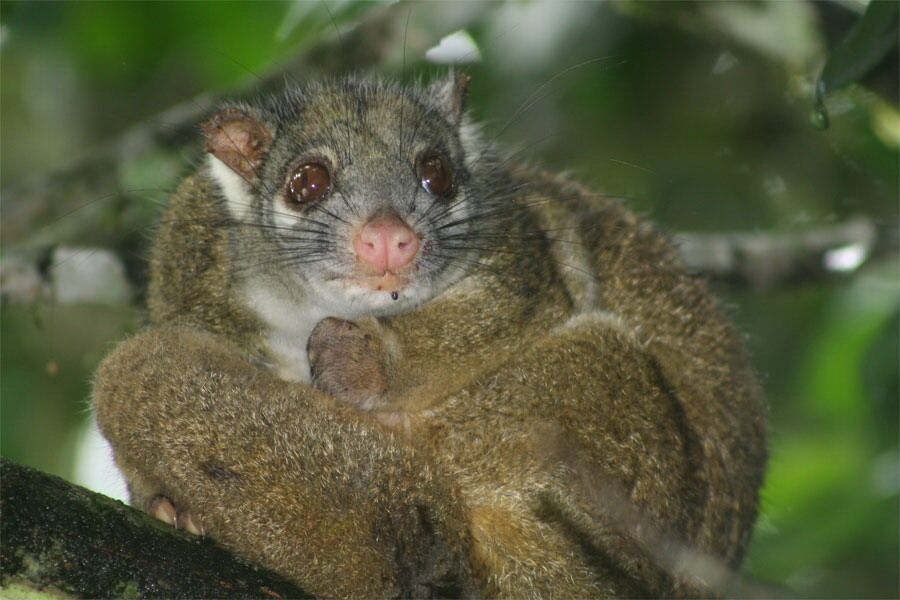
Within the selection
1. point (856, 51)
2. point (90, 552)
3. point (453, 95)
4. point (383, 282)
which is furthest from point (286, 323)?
point (856, 51)

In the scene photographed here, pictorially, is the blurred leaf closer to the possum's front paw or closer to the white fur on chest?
the possum's front paw

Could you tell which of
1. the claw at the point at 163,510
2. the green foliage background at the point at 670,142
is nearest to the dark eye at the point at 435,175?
the green foliage background at the point at 670,142

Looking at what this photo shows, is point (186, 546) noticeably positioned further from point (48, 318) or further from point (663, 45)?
point (663, 45)

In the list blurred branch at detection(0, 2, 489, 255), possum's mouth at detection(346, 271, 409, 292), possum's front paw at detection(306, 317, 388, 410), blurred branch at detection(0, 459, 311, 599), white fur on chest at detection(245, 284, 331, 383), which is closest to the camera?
blurred branch at detection(0, 459, 311, 599)

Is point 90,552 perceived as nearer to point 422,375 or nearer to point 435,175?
point 422,375

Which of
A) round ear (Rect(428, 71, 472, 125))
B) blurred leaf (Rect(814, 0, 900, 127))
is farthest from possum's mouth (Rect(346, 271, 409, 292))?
blurred leaf (Rect(814, 0, 900, 127))

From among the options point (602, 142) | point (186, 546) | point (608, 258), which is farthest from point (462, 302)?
point (602, 142)
